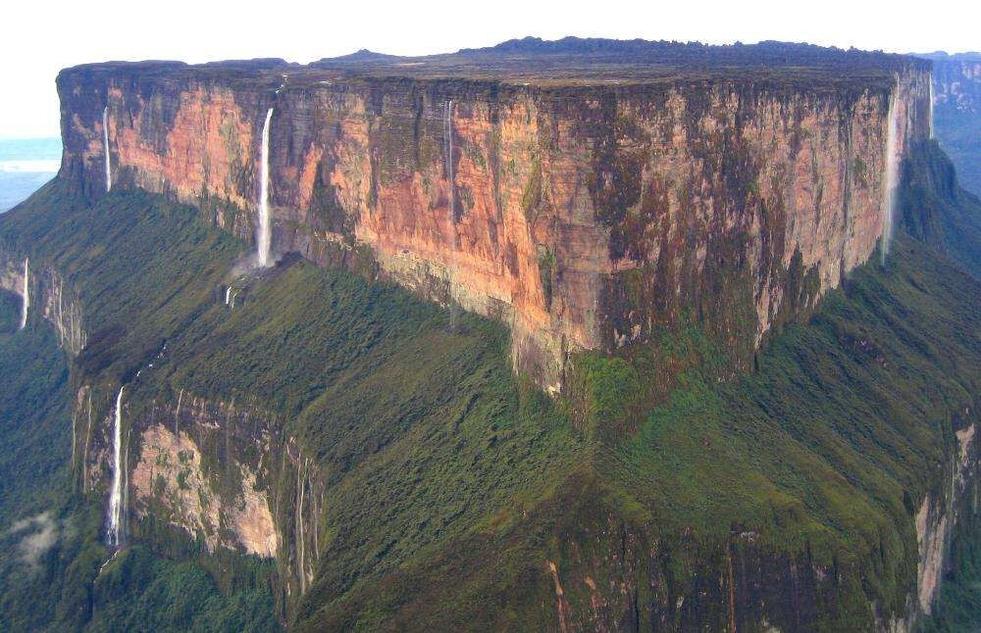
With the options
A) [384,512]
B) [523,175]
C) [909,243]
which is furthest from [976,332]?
[384,512]

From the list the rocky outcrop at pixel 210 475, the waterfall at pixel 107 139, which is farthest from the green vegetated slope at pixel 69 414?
the waterfall at pixel 107 139

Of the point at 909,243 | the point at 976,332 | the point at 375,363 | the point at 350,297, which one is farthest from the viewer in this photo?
the point at 909,243

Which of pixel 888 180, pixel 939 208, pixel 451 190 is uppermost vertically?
pixel 451 190

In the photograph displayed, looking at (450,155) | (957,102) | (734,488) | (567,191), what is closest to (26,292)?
(450,155)

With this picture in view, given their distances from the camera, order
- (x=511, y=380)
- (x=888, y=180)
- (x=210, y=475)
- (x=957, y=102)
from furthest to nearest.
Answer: (x=957, y=102), (x=888, y=180), (x=210, y=475), (x=511, y=380)

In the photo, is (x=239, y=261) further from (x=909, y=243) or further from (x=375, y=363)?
(x=909, y=243)

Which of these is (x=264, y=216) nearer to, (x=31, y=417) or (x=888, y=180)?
(x=31, y=417)
